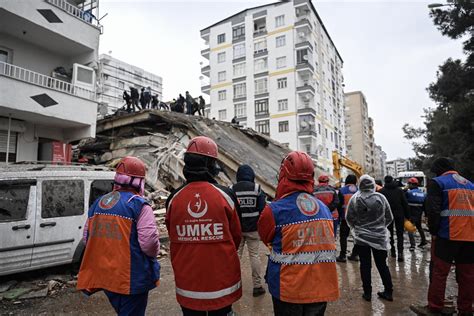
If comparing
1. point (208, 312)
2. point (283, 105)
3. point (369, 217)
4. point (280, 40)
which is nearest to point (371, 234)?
point (369, 217)

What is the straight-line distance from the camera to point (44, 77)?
10117 mm

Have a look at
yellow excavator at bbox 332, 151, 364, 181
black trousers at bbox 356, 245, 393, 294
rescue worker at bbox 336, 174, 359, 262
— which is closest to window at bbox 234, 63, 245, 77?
yellow excavator at bbox 332, 151, 364, 181

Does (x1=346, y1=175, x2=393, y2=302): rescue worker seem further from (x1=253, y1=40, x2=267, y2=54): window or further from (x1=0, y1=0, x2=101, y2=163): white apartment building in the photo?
(x1=253, y1=40, x2=267, y2=54): window

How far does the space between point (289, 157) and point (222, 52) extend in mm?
41571

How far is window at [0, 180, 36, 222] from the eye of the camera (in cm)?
442

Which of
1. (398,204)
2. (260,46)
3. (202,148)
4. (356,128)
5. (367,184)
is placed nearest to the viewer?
(202,148)

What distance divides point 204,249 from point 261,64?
125 feet

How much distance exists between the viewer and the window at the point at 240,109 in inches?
1513

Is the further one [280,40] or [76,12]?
[280,40]

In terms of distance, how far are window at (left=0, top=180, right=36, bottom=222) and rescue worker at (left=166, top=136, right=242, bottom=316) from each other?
3.76 metres

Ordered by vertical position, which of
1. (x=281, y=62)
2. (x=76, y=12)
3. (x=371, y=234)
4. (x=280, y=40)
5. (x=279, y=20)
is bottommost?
(x=371, y=234)

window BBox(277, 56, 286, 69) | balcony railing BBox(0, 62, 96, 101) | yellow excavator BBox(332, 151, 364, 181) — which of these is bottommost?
yellow excavator BBox(332, 151, 364, 181)

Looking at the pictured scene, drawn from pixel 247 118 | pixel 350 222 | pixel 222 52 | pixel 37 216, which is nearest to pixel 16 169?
pixel 37 216

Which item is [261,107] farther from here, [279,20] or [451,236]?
[451,236]
